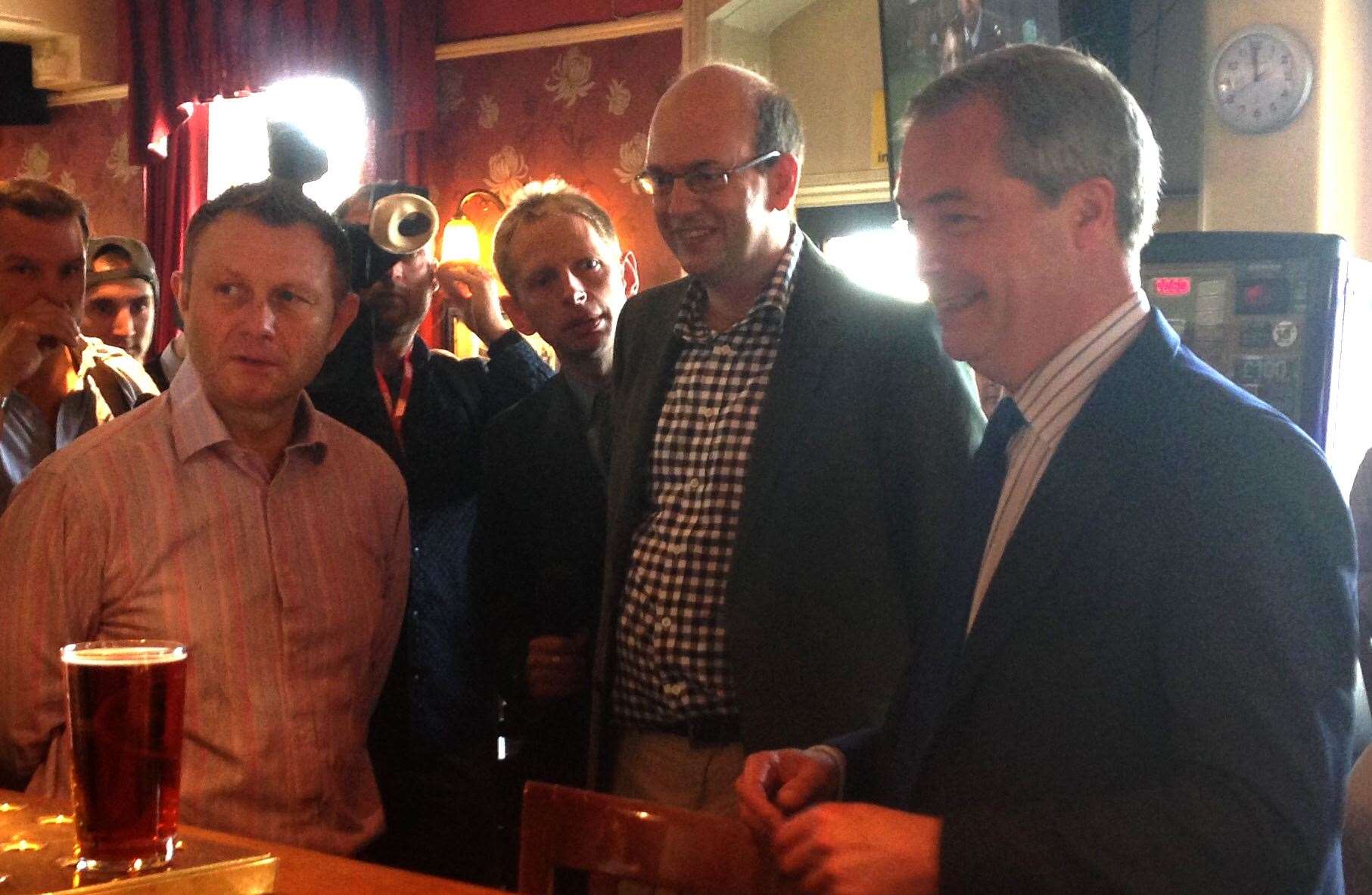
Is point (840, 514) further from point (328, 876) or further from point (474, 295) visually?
point (474, 295)

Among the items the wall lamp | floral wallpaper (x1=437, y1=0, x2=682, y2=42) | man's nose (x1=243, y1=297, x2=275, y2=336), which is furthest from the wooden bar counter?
floral wallpaper (x1=437, y1=0, x2=682, y2=42)

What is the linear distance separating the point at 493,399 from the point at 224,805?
1.34m

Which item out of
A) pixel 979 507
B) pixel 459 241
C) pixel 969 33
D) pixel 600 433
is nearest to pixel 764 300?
pixel 600 433

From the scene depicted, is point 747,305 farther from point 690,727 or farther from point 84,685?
point 84,685

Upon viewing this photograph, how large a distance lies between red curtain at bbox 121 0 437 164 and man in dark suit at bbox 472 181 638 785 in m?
3.92

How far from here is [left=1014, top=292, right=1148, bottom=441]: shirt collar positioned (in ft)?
4.32

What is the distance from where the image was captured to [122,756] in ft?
3.69

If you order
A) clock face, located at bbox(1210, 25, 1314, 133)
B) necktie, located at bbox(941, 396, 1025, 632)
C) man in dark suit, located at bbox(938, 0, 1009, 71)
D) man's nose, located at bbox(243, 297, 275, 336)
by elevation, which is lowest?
necktie, located at bbox(941, 396, 1025, 632)

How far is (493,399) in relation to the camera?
9.24 ft

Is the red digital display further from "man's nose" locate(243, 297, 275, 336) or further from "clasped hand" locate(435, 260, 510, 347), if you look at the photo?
"man's nose" locate(243, 297, 275, 336)

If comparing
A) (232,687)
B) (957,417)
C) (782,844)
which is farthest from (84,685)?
(957,417)

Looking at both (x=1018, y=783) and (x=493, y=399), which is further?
(x=493, y=399)

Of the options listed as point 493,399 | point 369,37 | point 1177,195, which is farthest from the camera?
point 369,37

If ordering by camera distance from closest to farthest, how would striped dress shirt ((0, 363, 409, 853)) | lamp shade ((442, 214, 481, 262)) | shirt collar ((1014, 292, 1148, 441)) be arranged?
shirt collar ((1014, 292, 1148, 441))
striped dress shirt ((0, 363, 409, 853))
lamp shade ((442, 214, 481, 262))
